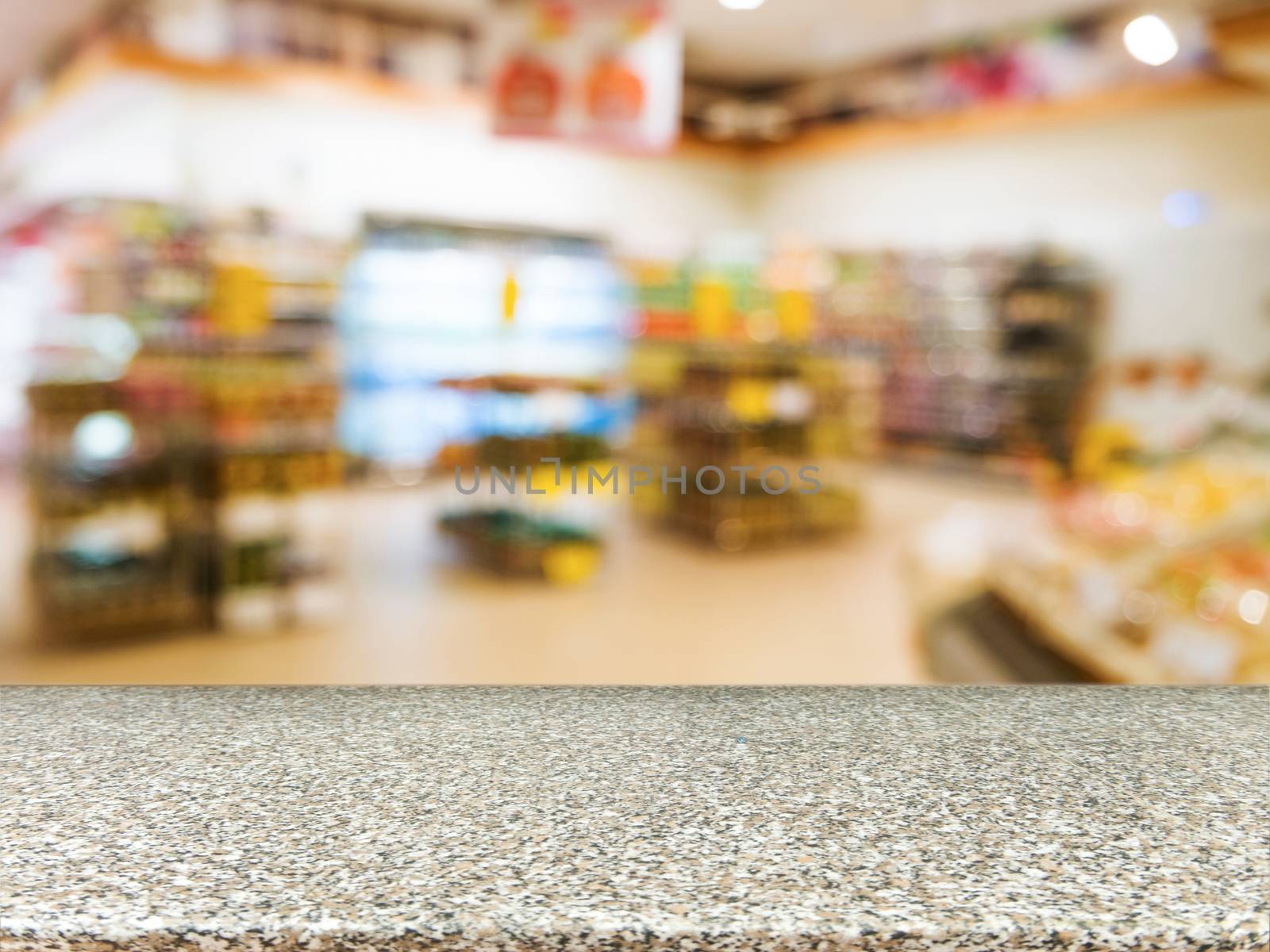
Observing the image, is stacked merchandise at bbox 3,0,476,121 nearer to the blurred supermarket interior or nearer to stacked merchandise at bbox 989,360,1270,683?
the blurred supermarket interior

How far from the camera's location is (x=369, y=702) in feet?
3.85

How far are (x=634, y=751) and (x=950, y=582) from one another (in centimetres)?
244

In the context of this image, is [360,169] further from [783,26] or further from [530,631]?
[530,631]

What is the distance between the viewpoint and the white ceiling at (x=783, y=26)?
7.47 ft

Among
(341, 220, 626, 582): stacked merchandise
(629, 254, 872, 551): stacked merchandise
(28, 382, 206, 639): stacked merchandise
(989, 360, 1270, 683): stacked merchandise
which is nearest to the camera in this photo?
(989, 360, 1270, 683): stacked merchandise

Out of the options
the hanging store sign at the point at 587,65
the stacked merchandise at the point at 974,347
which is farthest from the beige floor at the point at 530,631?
the stacked merchandise at the point at 974,347

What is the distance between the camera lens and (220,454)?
13.4ft

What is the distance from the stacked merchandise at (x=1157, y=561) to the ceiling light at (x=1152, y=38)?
143 cm

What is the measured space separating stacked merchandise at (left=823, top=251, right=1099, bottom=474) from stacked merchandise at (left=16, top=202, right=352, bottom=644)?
3989 mm

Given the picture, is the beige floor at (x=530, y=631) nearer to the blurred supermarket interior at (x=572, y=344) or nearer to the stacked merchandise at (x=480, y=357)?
the blurred supermarket interior at (x=572, y=344)

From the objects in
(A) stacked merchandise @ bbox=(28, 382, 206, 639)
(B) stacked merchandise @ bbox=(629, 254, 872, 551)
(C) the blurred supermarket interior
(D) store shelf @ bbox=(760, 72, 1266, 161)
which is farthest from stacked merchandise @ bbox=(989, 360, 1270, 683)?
(A) stacked merchandise @ bbox=(28, 382, 206, 639)

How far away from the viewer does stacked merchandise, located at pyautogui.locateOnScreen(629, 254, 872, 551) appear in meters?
4.98

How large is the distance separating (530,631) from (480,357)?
3.59 feet

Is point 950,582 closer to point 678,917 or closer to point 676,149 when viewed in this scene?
point 676,149
